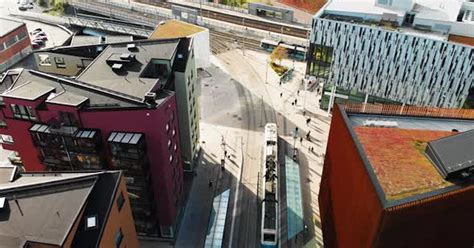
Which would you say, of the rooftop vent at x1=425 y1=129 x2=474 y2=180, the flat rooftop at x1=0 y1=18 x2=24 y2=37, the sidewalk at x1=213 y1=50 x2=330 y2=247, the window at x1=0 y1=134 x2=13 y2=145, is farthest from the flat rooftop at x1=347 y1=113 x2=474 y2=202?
the flat rooftop at x1=0 y1=18 x2=24 y2=37

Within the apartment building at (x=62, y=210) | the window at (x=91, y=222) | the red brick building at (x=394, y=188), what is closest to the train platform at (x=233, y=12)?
the red brick building at (x=394, y=188)

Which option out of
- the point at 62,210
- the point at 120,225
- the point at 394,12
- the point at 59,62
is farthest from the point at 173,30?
the point at 62,210

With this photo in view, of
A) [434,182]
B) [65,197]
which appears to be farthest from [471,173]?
[65,197]

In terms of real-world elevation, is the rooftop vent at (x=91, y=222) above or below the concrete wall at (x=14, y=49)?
above

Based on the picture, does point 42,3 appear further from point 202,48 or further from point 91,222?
point 91,222

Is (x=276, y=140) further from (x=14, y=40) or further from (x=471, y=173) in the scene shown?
(x=14, y=40)

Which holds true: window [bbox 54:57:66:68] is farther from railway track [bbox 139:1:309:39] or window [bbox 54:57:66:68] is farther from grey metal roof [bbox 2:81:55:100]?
railway track [bbox 139:1:309:39]

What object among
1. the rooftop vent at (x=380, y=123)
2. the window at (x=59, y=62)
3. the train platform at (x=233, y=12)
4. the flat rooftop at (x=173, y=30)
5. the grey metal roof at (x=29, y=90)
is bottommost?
the train platform at (x=233, y=12)

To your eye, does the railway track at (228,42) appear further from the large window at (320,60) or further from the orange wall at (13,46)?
the orange wall at (13,46)
